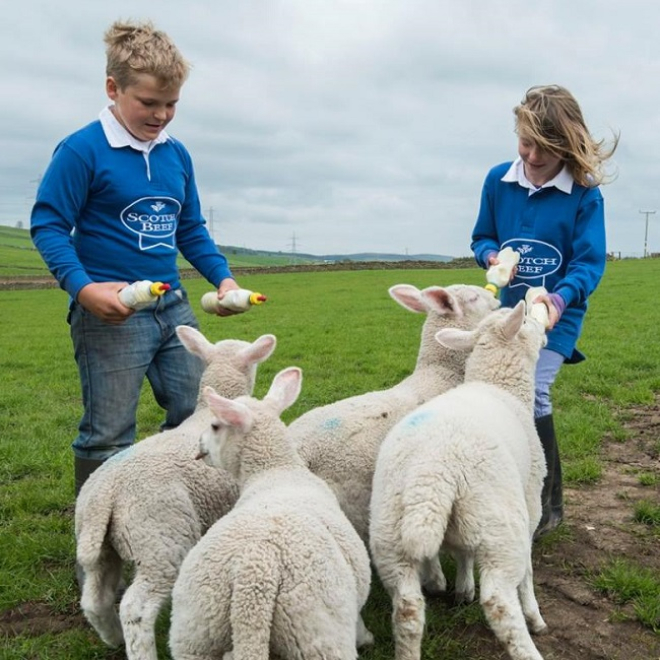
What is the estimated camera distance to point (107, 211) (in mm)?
4258

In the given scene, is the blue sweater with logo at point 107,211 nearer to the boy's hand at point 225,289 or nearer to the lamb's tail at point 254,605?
the boy's hand at point 225,289

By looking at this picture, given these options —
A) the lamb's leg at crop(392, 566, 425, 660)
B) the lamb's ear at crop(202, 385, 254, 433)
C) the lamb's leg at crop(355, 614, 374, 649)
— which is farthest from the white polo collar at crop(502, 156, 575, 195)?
the lamb's leg at crop(355, 614, 374, 649)

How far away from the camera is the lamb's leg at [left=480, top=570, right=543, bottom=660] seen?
3.20 meters

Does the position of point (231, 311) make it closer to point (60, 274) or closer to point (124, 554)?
point (60, 274)

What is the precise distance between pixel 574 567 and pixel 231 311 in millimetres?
2676

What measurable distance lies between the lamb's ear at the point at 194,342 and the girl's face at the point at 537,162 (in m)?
A: 2.45

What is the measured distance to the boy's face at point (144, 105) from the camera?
410 centimetres

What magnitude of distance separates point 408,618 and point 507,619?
429mm

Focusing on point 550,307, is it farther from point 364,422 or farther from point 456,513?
point 456,513

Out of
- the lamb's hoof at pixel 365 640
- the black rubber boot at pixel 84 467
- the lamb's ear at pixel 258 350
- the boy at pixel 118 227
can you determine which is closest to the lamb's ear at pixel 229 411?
the boy at pixel 118 227

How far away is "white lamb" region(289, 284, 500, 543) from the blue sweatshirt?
21.8 inches

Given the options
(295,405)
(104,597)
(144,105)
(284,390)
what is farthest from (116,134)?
(295,405)

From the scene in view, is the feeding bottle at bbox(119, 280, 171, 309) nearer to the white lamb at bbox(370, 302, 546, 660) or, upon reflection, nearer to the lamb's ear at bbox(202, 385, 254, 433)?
the lamb's ear at bbox(202, 385, 254, 433)

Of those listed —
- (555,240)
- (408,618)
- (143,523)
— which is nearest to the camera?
(408,618)
